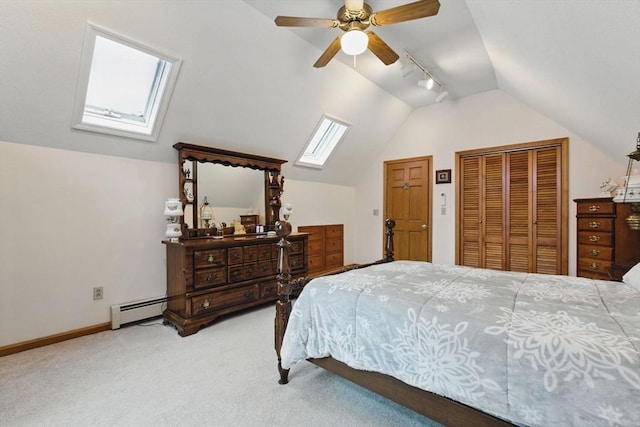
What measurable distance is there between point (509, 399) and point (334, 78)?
11.2ft

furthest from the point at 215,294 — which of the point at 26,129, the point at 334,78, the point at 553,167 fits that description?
the point at 553,167

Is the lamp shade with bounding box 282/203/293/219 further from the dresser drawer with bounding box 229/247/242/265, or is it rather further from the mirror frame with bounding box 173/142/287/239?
the dresser drawer with bounding box 229/247/242/265

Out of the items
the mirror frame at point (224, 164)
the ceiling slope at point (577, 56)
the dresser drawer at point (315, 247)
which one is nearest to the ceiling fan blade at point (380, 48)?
the ceiling slope at point (577, 56)

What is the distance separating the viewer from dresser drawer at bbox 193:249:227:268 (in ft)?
9.23

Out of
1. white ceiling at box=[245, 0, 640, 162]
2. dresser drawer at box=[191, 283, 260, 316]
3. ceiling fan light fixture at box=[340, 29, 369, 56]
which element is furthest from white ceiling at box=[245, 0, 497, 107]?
dresser drawer at box=[191, 283, 260, 316]

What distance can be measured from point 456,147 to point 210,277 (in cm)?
397

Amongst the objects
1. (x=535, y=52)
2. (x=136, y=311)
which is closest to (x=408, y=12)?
(x=535, y=52)

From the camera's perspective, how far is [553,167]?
378cm

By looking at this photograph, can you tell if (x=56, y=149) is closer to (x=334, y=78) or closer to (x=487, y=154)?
(x=334, y=78)

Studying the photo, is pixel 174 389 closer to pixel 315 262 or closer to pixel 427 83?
pixel 315 262

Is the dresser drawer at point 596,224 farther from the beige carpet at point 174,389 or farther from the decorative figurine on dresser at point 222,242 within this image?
the decorative figurine on dresser at point 222,242

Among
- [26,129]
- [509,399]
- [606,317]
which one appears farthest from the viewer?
[26,129]

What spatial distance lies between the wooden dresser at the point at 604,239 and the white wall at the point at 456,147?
87cm

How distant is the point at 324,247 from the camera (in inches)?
200
